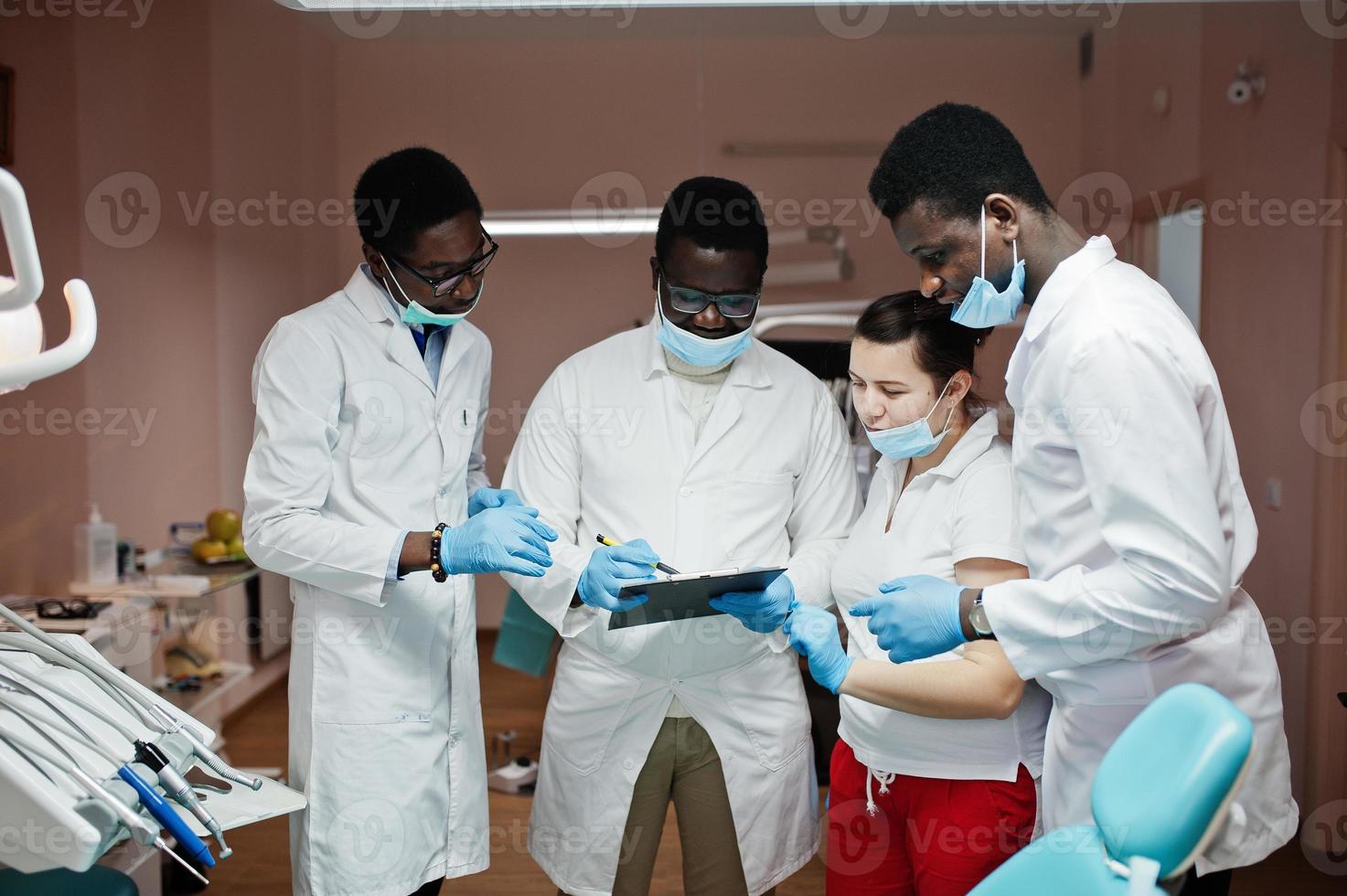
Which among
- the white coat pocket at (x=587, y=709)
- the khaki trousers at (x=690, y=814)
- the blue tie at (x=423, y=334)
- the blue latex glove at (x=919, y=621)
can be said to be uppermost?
the blue tie at (x=423, y=334)

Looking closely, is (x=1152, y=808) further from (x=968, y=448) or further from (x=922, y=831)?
(x=968, y=448)

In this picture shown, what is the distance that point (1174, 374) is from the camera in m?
1.14

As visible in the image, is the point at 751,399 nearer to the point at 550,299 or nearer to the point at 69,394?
the point at 550,299

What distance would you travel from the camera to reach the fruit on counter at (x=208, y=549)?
3.01 m

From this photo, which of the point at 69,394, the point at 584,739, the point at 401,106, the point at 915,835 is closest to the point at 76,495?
the point at 69,394

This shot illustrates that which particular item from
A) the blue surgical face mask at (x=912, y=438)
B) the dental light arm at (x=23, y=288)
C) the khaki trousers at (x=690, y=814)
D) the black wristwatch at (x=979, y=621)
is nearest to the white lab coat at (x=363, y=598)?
the khaki trousers at (x=690, y=814)

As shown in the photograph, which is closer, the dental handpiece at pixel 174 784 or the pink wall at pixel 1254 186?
the dental handpiece at pixel 174 784

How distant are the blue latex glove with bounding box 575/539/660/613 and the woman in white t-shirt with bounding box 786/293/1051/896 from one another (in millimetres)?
241

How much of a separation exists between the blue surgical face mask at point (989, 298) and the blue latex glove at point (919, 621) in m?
0.36

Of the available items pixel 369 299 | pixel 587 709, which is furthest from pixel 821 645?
pixel 369 299

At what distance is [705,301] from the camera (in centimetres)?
170

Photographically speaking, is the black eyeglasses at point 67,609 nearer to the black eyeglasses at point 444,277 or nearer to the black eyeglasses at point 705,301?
the black eyeglasses at point 444,277

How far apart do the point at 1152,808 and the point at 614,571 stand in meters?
0.80

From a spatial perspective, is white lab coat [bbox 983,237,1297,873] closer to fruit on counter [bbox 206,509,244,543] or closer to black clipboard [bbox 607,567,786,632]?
black clipboard [bbox 607,567,786,632]
